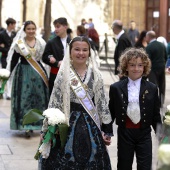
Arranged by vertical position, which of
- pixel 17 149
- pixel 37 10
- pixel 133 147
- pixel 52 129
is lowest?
pixel 17 149

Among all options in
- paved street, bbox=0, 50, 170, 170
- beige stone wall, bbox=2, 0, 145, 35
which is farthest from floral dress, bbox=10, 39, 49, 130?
beige stone wall, bbox=2, 0, 145, 35

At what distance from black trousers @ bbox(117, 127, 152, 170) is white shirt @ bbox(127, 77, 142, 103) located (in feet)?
0.88

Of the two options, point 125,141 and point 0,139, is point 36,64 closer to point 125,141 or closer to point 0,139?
point 0,139

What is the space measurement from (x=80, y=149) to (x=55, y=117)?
1.26 ft

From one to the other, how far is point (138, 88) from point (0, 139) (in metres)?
4.29

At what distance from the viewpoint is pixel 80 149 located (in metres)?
5.64

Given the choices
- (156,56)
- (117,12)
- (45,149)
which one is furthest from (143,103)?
(117,12)

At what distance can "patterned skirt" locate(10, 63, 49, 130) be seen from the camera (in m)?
10.0

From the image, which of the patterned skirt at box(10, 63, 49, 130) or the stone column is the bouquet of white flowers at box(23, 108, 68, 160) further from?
the stone column

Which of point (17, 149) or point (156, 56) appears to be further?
point (156, 56)

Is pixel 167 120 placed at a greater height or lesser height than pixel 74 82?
lesser

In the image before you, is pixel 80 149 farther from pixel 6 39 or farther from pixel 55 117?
pixel 6 39

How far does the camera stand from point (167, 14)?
32.2 meters

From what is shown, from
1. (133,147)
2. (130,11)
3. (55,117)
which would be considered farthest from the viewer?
(130,11)
